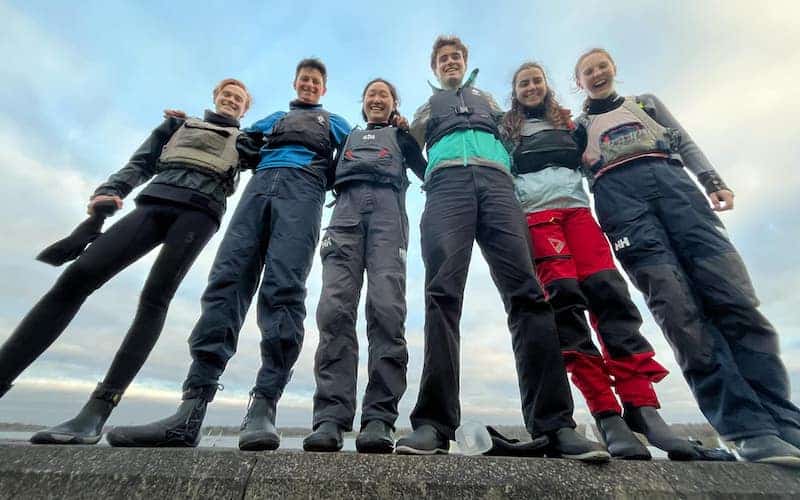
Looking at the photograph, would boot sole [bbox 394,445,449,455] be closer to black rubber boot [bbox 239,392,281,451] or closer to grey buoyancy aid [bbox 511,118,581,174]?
black rubber boot [bbox 239,392,281,451]

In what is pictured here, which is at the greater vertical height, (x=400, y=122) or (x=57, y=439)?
(x=400, y=122)

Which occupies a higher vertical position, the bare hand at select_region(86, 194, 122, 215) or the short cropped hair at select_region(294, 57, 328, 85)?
the short cropped hair at select_region(294, 57, 328, 85)

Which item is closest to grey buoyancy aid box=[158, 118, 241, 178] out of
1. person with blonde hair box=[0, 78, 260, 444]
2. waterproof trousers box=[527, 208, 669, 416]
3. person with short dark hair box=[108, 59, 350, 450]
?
person with blonde hair box=[0, 78, 260, 444]

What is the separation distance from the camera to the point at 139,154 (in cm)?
384

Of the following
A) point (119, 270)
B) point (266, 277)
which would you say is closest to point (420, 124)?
point (266, 277)

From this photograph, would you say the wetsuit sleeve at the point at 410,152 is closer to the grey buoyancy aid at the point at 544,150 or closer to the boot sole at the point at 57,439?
the grey buoyancy aid at the point at 544,150

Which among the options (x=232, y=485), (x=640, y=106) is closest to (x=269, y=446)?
(x=232, y=485)

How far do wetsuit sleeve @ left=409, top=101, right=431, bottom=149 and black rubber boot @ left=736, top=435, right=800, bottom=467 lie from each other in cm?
341

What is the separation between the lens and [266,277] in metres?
3.16

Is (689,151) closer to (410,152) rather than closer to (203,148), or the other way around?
(410,152)

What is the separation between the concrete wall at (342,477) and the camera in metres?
1.80

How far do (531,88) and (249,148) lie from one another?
2.95m

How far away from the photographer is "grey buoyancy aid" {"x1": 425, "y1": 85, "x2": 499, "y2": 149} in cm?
371

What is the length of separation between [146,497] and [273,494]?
0.60 meters
